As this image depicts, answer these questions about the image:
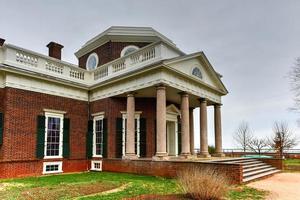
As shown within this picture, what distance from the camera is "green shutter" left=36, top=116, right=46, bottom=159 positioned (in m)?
12.2

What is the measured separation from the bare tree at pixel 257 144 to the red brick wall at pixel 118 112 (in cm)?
2473

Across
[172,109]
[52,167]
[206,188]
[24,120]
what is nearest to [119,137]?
[52,167]

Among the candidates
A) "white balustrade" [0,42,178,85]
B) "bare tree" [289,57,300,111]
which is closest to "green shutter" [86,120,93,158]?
"white balustrade" [0,42,178,85]

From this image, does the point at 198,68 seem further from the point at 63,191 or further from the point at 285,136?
the point at 285,136

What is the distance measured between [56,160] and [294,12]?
13950 millimetres

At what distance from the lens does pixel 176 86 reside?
40.2 feet

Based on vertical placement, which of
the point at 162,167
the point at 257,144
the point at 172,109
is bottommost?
the point at 257,144

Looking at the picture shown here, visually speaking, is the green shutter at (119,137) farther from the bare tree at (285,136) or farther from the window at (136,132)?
the bare tree at (285,136)

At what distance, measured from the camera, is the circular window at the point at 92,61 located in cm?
1839

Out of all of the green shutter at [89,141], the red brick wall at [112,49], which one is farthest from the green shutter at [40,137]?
the red brick wall at [112,49]

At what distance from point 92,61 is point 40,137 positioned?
8093 mm

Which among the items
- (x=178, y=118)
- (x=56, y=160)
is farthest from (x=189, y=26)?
(x=56, y=160)

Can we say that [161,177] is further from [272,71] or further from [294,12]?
[272,71]

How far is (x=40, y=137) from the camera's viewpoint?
12.4m
